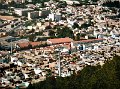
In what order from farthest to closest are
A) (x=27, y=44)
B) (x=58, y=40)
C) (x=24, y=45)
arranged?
(x=58, y=40) < (x=27, y=44) < (x=24, y=45)

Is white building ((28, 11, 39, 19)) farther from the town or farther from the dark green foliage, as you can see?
the dark green foliage

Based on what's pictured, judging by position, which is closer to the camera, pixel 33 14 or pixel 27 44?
pixel 27 44

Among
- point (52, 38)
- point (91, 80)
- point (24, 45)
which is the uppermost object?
point (91, 80)

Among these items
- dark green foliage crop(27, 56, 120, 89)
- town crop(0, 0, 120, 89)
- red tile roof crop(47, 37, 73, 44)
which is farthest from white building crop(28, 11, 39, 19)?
dark green foliage crop(27, 56, 120, 89)

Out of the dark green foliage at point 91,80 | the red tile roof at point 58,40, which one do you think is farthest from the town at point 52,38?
the dark green foliage at point 91,80

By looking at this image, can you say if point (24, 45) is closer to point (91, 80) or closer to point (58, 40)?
point (58, 40)

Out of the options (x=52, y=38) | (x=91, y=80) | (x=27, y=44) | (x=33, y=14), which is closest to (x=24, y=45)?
(x=27, y=44)

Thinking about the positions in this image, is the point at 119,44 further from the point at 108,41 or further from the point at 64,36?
the point at 64,36
